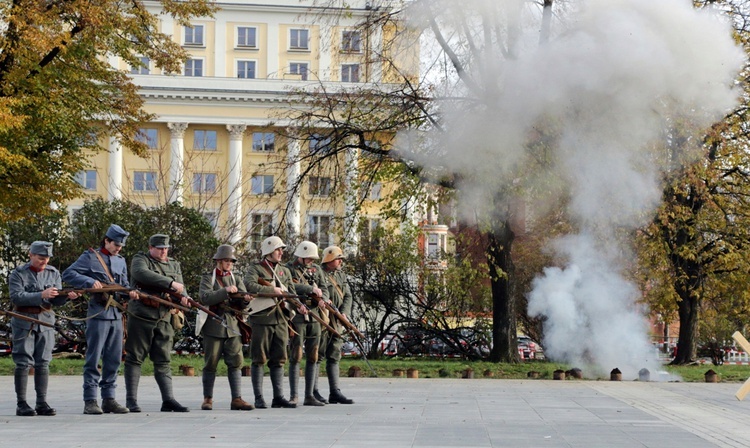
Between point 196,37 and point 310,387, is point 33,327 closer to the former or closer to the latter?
point 310,387

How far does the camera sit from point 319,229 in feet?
142

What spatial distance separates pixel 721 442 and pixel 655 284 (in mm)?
24198

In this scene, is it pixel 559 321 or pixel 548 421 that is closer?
pixel 548 421

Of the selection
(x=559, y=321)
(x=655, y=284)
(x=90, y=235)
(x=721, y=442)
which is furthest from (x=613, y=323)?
(x=721, y=442)

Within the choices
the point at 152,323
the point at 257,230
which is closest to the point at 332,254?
the point at 152,323

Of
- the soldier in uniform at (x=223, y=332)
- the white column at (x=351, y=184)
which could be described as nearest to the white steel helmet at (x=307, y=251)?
the soldier in uniform at (x=223, y=332)

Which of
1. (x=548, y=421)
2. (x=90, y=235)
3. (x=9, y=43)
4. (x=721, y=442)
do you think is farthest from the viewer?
(x=90, y=235)

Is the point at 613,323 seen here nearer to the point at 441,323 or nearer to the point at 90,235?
the point at 441,323

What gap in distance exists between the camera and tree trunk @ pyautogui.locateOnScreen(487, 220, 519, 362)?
2803cm

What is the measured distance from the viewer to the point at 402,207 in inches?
1107

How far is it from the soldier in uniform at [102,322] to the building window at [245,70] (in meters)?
70.7

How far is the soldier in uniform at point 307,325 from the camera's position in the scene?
14391 millimetres

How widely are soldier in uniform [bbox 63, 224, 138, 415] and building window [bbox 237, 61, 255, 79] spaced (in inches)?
2785

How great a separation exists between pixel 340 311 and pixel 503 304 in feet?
45.7
